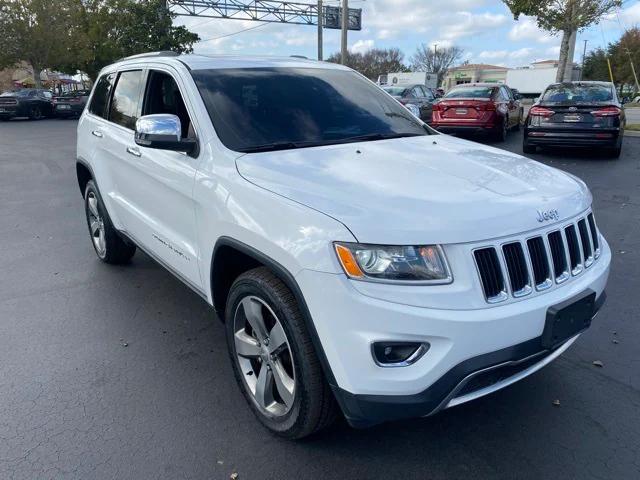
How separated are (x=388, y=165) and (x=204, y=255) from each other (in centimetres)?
113

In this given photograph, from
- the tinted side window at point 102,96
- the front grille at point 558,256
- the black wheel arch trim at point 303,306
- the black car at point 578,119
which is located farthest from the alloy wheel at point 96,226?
the black car at point 578,119

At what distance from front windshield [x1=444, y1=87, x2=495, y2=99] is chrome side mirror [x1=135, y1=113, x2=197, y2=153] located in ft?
39.3

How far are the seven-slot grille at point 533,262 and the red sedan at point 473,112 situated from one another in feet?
36.3

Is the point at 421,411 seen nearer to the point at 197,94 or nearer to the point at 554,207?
the point at 554,207

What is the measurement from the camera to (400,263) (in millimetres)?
2141

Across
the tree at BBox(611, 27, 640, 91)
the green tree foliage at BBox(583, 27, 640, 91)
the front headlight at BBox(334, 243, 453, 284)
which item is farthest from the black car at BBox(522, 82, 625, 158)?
the tree at BBox(611, 27, 640, 91)

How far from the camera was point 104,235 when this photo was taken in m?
5.04

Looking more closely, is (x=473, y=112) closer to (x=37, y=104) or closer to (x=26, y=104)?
(x=26, y=104)

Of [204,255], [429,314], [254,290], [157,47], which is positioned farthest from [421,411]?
[157,47]

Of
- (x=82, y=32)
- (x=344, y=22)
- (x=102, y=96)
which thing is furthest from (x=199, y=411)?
(x=82, y=32)

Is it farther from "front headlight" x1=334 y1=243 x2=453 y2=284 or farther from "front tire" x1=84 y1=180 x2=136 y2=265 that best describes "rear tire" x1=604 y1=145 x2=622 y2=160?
"front headlight" x1=334 y1=243 x2=453 y2=284

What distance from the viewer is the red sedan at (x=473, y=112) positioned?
13102mm

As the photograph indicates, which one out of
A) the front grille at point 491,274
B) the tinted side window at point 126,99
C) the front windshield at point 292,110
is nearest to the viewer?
the front grille at point 491,274

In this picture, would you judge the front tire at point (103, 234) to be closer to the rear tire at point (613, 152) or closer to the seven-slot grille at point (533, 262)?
the seven-slot grille at point (533, 262)
